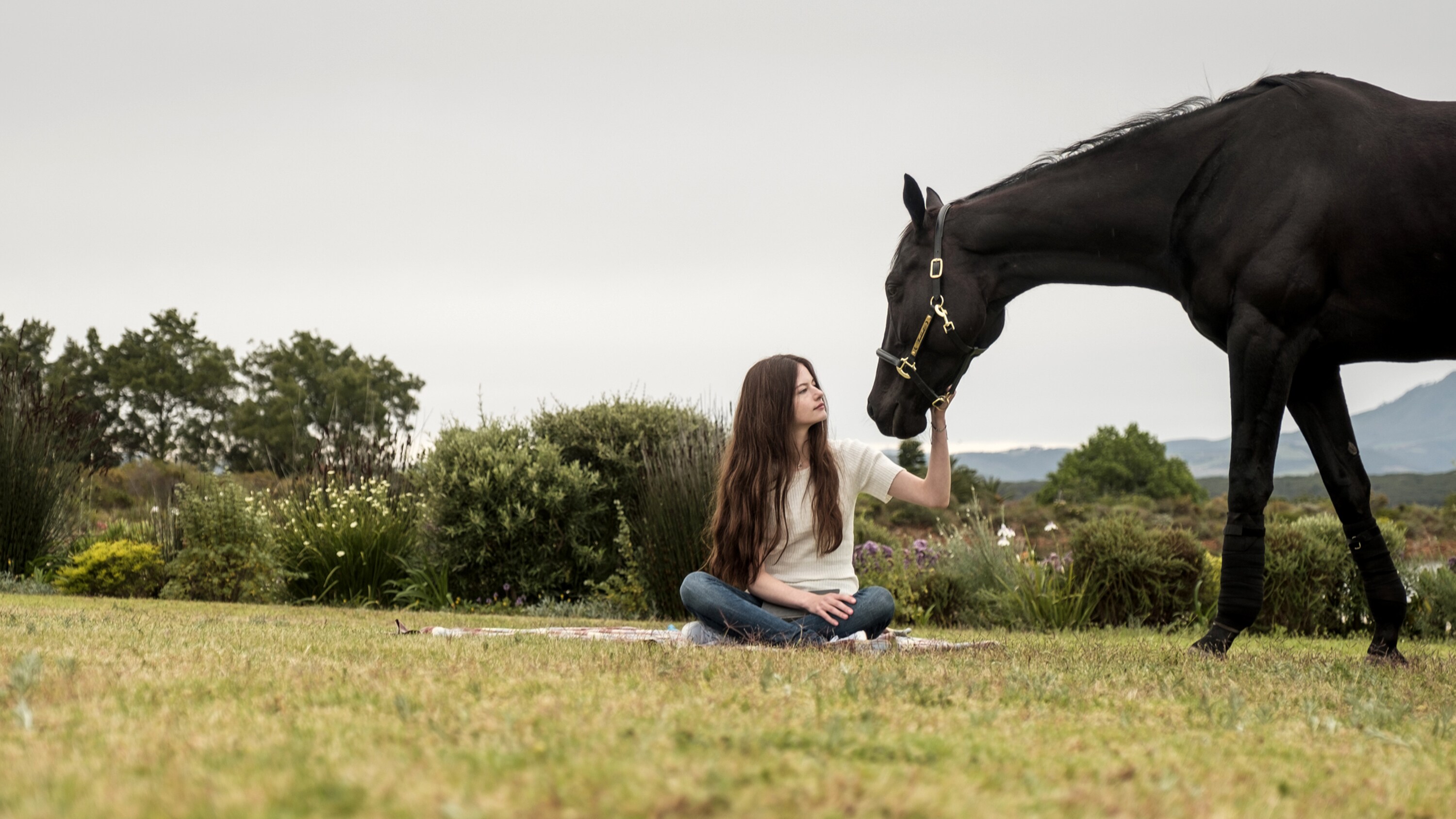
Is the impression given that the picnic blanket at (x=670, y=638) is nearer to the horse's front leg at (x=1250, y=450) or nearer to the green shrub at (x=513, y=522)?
the horse's front leg at (x=1250, y=450)

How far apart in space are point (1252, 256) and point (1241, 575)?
4.25ft

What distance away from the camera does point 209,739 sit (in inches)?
90.1

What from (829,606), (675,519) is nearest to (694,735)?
(829,606)

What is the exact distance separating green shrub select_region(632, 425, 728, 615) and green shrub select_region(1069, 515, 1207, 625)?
2.87m

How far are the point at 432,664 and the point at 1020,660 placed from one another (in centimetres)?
227

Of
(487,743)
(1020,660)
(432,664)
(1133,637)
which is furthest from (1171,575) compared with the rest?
(487,743)

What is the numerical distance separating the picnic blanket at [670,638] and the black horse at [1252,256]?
3.30ft

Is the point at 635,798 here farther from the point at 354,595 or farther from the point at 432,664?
the point at 354,595

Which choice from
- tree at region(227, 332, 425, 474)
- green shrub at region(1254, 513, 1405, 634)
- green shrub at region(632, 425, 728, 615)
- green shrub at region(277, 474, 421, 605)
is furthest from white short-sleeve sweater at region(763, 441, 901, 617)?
tree at region(227, 332, 425, 474)

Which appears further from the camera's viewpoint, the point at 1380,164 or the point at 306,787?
the point at 1380,164

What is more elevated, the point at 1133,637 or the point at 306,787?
the point at 306,787

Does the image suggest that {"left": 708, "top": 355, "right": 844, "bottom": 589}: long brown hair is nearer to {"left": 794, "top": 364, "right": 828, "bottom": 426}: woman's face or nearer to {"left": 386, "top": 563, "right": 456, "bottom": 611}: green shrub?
{"left": 794, "top": 364, "right": 828, "bottom": 426}: woman's face

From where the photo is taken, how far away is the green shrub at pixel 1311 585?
8.27 m

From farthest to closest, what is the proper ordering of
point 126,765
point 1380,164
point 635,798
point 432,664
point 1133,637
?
point 1133,637, point 1380,164, point 432,664, point 126,765, point 635,798
